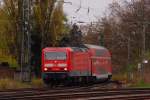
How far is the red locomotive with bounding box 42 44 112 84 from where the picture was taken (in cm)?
4272

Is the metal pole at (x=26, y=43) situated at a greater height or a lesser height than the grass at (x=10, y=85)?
greater

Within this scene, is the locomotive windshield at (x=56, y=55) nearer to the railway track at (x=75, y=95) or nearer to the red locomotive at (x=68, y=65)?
the red locomotive at (x=68, y=65)

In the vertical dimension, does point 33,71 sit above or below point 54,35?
below

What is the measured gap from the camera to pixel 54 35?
52.8m

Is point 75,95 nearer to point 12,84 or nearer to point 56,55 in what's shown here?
point 12,84

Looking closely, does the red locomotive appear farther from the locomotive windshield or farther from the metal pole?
the metal pole

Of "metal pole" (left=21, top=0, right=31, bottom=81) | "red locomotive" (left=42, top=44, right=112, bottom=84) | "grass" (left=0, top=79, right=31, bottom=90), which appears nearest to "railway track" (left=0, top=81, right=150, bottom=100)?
"grass" (left=0, top=79, right=31, bottom=90)

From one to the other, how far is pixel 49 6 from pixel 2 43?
5610 mm

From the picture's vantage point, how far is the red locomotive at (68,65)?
4272 centimetres

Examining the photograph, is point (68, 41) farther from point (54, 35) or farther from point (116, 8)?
point (116, 8)

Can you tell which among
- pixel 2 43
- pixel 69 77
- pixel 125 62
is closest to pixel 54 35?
pixel 2 43

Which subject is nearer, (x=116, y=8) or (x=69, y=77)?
(x=69, y=77)

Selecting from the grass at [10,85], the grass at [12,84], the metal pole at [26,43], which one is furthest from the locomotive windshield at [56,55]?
the grass at [10,85]

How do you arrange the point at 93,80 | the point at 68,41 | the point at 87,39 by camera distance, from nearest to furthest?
the point at 93,80 < the point at 68,41 < the point at 87,39
